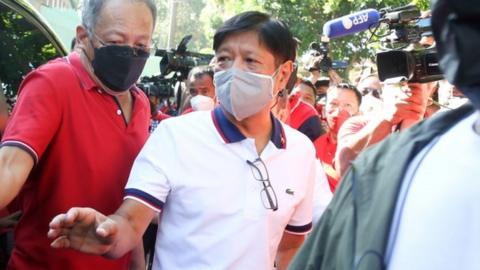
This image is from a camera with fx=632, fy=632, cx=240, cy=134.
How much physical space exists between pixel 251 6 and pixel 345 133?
14.2 metres

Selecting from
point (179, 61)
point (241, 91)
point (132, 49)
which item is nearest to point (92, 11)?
point (132, 49)

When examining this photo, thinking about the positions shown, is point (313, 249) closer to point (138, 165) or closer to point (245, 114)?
point (138, 165)

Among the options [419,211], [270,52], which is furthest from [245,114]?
[419,211]

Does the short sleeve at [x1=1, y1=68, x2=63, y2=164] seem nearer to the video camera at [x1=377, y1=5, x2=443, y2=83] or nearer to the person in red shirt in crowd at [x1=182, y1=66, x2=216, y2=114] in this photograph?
the video camera at [x1=377, y1=5, x2=443, y2=83]

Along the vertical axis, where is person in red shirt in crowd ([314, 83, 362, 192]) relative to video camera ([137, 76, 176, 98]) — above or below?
above

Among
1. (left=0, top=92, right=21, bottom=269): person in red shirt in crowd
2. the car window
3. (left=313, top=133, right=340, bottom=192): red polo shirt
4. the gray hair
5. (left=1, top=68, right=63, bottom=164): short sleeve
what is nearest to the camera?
(left=1, top=68, right=63, bottom=164): short sleeve

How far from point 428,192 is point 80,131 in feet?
4.87

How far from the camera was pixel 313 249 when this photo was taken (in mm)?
1150

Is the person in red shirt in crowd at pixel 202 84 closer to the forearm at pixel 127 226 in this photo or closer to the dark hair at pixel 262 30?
the dark hair at pixel 262 30

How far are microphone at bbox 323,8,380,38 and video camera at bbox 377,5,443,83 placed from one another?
58 centimetres

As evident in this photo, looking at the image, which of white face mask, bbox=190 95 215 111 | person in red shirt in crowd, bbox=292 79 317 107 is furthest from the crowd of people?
person in red shirt in crowd, bbox=292 79 317 107

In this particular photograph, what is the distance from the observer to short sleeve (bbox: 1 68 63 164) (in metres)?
2.02

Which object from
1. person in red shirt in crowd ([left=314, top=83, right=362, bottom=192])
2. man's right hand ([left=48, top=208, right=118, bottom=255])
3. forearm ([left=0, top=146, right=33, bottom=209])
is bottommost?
person in red shirt in crowd ([left=314, top=83, right=362, bottom=192])

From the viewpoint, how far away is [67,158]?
7.16 feet
